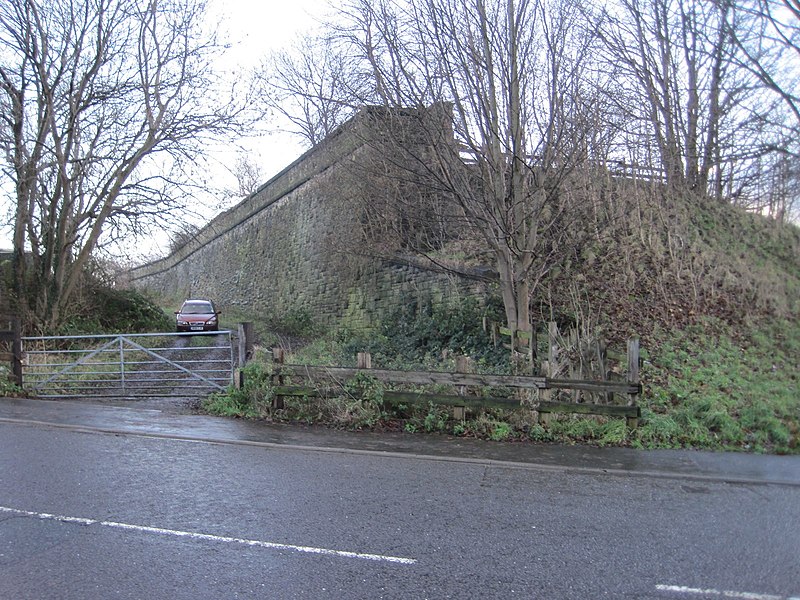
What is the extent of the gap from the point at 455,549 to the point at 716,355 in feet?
31.1

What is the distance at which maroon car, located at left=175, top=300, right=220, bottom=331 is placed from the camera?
24252 millimetres

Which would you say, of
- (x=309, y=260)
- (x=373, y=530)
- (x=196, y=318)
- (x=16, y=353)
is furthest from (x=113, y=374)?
(x=309, y=260)

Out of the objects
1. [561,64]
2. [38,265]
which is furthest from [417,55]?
[38,265]

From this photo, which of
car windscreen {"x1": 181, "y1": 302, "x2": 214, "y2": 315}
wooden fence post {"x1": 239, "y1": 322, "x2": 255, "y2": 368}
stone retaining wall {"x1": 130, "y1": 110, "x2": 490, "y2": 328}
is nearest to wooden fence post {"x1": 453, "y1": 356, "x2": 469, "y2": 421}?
wooden fence post {"x1": 239, "y1": 322, "x2": 255, "y2": 368}

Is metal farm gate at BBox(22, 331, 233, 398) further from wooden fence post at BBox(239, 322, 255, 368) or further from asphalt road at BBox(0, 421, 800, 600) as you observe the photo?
asphalt road at BBox(0, 421, 800, 600)

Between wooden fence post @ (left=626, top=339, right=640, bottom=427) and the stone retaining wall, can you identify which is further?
the stone retaining wall

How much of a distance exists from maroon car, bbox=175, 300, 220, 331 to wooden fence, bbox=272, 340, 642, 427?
49.0 feet

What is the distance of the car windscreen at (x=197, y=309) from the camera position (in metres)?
24.9

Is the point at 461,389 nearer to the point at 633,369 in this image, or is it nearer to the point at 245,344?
the point at 633,369

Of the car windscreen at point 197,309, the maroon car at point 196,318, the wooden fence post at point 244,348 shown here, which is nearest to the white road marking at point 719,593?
the wooden fence post at point 244,348

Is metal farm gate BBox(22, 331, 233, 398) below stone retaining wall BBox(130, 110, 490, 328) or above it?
below

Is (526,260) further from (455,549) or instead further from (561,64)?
(455,549)

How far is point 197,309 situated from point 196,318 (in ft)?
2.46

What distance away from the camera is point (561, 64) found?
10.2 metres
